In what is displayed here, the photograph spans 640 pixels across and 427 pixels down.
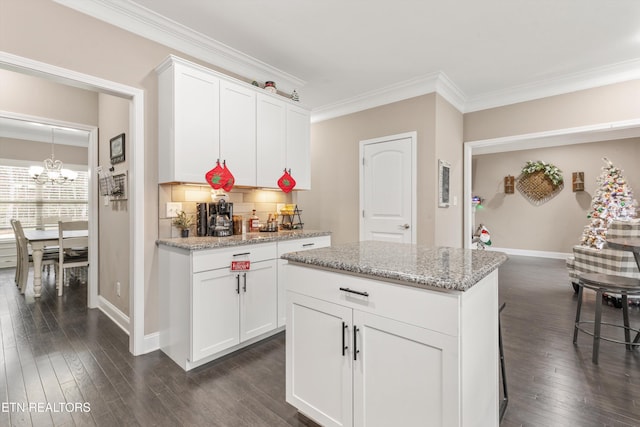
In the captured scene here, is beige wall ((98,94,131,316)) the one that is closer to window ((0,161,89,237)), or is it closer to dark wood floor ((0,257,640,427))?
dark wood floor ((0,257,640,427))

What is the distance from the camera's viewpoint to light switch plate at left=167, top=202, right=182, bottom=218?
2625mm

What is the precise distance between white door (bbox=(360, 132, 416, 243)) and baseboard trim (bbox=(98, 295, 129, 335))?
290 cm

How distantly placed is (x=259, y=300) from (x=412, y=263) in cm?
159

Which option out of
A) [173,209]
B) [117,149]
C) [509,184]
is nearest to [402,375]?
[173,209]

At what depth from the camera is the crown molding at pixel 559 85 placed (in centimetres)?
342

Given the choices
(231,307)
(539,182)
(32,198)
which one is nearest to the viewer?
(231,307)

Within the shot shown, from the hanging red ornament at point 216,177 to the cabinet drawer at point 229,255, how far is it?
570 mm

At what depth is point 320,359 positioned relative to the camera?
4.94ft

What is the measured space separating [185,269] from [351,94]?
3164 millimetres

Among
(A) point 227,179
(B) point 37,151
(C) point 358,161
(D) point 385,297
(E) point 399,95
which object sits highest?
(E) point 399,95

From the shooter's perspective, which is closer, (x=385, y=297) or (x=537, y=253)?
(x=385, y=297)

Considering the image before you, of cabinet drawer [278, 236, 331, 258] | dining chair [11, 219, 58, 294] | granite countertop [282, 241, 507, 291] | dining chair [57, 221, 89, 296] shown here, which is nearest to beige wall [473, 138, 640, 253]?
cabinet drawer [278, 236, 331, 258]

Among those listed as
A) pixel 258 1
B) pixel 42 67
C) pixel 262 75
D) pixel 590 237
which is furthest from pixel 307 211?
pixel 590 237

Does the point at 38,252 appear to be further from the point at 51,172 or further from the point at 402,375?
the point at 402,375
